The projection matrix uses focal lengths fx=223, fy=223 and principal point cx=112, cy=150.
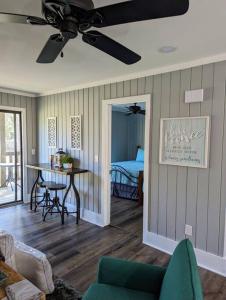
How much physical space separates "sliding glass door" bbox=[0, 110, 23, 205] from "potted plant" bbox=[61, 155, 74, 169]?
4.55 feet

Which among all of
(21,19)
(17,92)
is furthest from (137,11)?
(17,92)

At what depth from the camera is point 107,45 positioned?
166cm

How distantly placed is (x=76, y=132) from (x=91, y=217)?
1594mm

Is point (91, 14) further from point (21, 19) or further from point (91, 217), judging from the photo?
point (91, 217)

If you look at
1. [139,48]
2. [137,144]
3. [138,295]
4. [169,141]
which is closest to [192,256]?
[138,295]

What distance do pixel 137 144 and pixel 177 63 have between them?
499 centimetres

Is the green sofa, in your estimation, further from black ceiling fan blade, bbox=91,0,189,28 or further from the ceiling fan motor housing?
the ceiling fan motor housing

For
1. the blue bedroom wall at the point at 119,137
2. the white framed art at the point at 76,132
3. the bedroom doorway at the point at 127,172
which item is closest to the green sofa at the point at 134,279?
the bedroom doorway at the point at 127,172

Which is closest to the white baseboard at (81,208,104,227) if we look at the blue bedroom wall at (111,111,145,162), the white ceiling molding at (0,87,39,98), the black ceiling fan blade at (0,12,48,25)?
the white ceiling molding at (0,87,39,98)

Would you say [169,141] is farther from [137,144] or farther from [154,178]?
[137,144]

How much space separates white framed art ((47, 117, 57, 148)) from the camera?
4688mm

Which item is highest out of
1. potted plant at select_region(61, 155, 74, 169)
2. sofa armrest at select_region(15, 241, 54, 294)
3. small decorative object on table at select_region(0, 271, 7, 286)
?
potted plant at select_region(61, 155, 74, 169)

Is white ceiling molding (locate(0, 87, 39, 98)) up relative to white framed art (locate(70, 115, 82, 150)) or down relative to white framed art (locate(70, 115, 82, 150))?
up

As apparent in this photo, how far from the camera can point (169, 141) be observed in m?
2.94
